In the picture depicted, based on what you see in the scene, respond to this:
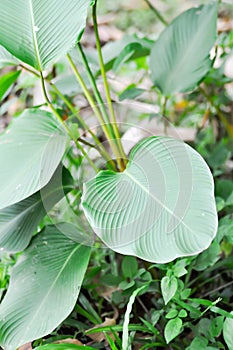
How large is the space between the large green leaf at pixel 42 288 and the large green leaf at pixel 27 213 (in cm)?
3

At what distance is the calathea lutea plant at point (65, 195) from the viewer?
722 mm

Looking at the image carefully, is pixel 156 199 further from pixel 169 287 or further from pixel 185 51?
pixel 185 51

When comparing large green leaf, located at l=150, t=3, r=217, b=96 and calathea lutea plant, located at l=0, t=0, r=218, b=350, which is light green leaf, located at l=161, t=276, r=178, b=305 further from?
large green leaf, located at l=150, t=3, r=217, b=96

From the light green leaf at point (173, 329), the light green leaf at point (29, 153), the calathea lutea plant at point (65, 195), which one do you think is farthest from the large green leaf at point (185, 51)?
the light green leaf at point (173, 329)

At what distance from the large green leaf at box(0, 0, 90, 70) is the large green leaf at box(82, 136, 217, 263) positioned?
0.70 feet

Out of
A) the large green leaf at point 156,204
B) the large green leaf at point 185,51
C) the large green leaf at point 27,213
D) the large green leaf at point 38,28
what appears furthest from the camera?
the large green leaf at point 185,51

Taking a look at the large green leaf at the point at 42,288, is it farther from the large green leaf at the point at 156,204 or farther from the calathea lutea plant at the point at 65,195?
the large green leaf at the point at 156,204

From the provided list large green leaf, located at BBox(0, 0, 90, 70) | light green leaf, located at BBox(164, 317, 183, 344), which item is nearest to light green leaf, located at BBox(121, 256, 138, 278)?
light green leaf, located at BBox(164, 317, 183, 344)

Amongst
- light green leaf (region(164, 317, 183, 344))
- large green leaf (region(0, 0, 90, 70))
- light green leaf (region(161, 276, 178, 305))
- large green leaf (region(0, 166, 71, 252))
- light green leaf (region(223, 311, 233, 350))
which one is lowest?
light green leaf (region(223, 311, 233, 350))

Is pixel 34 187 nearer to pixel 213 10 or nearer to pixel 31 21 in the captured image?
pixel 31 21

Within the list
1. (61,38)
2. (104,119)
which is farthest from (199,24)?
(61,38)

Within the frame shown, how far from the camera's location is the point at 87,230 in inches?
35.8

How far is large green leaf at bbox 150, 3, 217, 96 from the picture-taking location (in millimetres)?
1096

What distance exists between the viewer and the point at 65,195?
0.96m
